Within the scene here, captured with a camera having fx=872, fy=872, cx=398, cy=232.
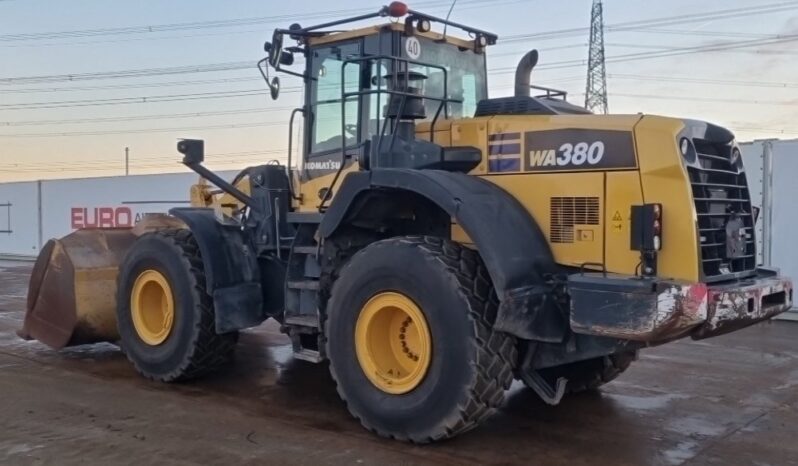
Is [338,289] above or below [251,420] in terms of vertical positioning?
above

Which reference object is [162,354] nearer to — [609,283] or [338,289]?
[338,289]

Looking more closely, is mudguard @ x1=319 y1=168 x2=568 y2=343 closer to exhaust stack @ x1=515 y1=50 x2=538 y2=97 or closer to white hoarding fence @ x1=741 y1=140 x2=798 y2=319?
exhaust stack @ x1=515 y1=50 x2=538 y2=97

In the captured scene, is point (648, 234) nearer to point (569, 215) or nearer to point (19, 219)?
point (569, 215)

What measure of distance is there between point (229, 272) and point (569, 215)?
302cm

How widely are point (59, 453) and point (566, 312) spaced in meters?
3.27

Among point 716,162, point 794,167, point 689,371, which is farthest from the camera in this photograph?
point 794,167

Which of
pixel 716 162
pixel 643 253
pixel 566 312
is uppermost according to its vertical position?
pixel 716 162

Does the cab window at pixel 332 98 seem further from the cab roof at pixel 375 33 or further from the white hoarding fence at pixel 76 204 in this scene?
the white hoarding fence at pixel 76 204

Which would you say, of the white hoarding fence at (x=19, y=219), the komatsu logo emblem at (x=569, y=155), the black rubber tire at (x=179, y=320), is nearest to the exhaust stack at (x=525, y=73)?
the komatsu logo emblem at (x=569, y=155)

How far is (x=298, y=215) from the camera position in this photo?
7.24 meters

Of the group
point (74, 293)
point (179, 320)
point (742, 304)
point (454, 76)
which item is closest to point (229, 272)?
point (179, 320)

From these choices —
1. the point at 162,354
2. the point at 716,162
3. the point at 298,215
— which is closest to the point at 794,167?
the point at 716,162

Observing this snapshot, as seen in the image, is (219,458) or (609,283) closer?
(609,283)

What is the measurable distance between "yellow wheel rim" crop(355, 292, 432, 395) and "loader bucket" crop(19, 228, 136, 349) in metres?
3.61
